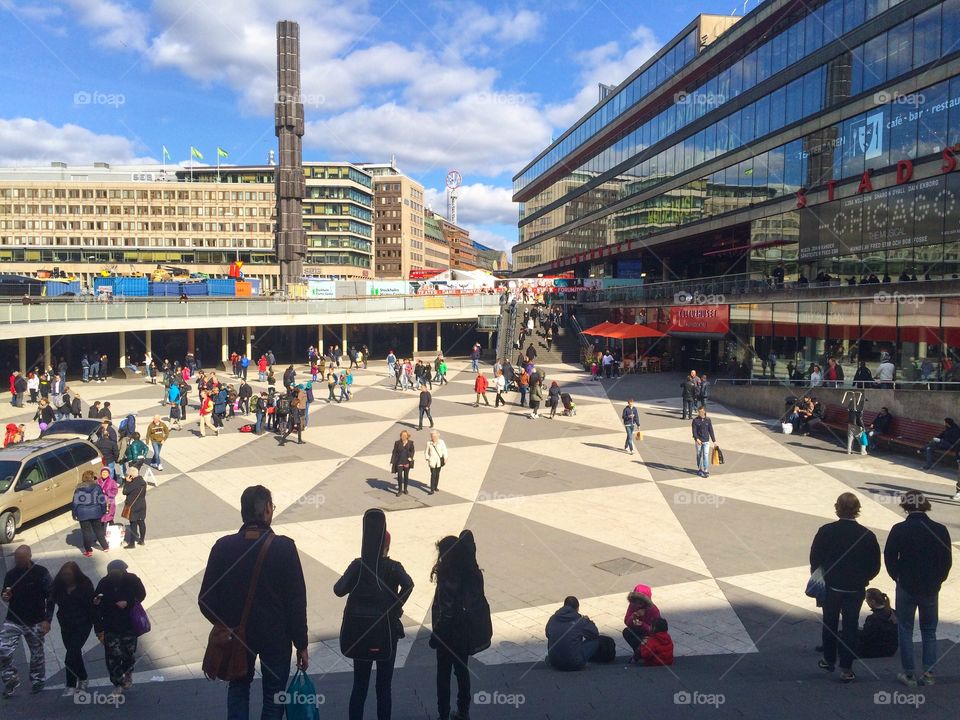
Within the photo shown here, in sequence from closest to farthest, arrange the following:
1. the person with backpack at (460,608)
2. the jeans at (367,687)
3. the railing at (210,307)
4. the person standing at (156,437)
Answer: the jeans at (367,687), the person with backpack at (460,608), the person standing at (156,437), the railing at (210,307)

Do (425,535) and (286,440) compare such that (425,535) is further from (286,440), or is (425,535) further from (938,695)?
(286,440)

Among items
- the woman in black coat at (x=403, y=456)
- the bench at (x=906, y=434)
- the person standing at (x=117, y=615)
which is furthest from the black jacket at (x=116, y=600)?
the bench at (x=906, y=434)

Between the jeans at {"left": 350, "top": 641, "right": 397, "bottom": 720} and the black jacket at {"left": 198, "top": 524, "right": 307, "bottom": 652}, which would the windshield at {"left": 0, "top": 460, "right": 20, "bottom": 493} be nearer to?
the jeans at {"left": 350, "top": 641, "right": 397, "bottom": 720}

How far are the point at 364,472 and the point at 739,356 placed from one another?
21828mm

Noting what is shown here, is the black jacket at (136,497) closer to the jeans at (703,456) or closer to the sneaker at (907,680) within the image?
the sneaker at (907,680)

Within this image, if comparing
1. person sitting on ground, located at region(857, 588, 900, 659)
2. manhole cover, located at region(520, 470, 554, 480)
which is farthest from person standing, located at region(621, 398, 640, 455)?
person sitting on ground, located at region(857, 588, 900, 659)

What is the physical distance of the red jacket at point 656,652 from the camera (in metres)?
7.01

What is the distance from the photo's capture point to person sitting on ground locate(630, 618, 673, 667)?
7016mm

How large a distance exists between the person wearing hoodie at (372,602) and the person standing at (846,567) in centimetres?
341

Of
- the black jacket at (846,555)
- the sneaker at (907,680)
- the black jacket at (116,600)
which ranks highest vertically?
the black jacket at (846,555)

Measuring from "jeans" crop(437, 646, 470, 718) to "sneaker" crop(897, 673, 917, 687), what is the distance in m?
3.51

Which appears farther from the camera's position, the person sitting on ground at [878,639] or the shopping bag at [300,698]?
the person sitting on ground at [878,639]

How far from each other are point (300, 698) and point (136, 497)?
27.6ft

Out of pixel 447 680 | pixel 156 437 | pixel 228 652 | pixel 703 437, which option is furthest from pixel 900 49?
pixel 228 652
